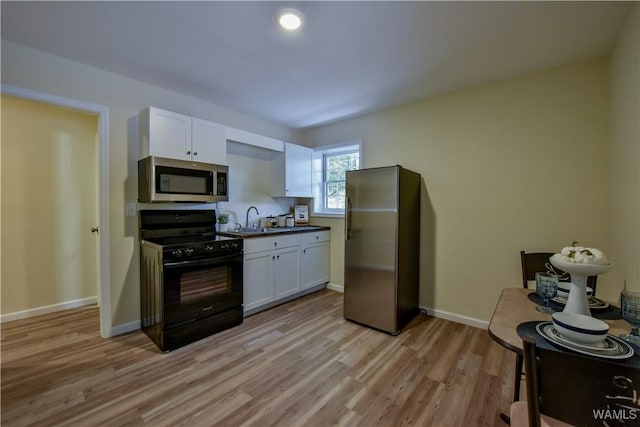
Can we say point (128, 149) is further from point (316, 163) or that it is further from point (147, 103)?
point (316, 163)

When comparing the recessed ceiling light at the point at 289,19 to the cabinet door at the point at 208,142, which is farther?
the cabinet door at the point at 208,142

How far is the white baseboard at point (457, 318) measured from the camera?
291 centimetres

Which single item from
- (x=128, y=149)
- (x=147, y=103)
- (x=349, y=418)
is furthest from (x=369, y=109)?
(x=349, y=418)

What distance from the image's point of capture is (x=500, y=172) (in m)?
2.78

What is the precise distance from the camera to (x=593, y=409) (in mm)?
727

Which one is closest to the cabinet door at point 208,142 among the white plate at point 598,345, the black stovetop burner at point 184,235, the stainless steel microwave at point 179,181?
the stainless steel microwave at point 179,181

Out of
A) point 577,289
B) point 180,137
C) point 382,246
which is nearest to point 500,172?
point 382,246

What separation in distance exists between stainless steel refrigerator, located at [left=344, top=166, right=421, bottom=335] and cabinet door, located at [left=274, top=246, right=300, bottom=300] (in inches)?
32.6

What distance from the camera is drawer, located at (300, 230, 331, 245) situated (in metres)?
3.77

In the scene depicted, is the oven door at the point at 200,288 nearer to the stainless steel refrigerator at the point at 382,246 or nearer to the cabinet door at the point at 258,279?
the cabinet door at the point at 258,279

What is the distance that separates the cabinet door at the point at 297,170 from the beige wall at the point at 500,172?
1.23m

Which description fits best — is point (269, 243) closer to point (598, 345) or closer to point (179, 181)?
point (179, 181)

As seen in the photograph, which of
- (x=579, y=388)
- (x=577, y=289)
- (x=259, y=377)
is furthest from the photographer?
(x=259, y=377)

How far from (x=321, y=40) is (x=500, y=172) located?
2168mm
